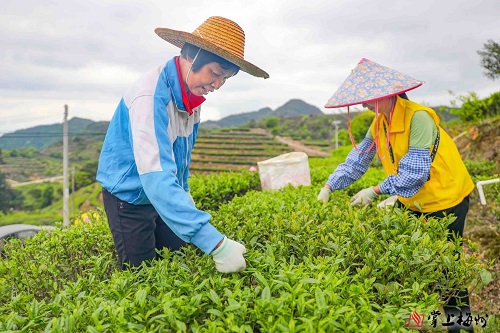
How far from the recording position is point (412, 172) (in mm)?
2648

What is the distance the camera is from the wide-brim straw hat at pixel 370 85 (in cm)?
264

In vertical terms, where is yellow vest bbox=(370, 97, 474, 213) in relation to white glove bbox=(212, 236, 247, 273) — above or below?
above

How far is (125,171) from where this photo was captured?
2.27 metres

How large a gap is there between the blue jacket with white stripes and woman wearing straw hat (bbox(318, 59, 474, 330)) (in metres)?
1.05

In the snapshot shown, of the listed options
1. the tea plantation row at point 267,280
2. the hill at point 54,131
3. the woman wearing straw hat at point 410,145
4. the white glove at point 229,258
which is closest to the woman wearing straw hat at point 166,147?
the white glove at point 229,258

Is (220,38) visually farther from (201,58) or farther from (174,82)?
(174,82)

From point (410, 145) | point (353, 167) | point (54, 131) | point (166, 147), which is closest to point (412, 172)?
point (410, 145)

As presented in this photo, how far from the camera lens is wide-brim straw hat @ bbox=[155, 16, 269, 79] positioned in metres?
2.07

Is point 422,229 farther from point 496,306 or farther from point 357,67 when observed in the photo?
point 496,306

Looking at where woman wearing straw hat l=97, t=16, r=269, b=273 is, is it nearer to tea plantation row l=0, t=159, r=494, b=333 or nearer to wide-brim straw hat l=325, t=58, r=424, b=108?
tea plantation row l=0, t=159, r=494, b=333

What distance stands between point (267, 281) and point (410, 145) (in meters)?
1.45

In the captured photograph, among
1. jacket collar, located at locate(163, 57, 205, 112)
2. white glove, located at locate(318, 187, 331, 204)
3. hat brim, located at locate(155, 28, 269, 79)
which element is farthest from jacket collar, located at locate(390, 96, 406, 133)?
jacket collar, located at locate(163, 57, 205, 112)

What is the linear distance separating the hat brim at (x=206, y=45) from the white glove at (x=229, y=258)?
34.1 inches

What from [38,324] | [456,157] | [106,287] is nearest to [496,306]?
[456,157]
